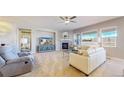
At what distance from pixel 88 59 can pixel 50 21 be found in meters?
1.16

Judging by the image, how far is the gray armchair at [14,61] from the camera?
183 centimetres

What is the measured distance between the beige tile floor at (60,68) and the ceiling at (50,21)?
24.5 inches

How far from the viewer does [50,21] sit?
5.83 feet

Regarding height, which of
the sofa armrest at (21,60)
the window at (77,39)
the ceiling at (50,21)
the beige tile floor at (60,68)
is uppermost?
the ceiling at (50,21)

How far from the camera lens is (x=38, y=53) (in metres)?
2.10

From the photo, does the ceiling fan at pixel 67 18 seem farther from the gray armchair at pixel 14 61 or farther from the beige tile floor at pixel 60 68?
the gray armchair at pixel 14 61

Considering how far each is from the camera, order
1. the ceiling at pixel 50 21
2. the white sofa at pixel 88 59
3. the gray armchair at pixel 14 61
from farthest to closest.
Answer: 1. the white sofa at pixel 88 59
2. the gray armchair at pixel 14 61
3. the ceiling at pixel 50 21

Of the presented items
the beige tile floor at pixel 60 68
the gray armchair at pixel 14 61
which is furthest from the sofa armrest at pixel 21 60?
→ the beige tile floor at pixel 60 68

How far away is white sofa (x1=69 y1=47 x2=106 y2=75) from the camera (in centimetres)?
193

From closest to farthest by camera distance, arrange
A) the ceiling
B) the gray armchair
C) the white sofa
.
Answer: the ceiling → the gray armchair → the white sofa

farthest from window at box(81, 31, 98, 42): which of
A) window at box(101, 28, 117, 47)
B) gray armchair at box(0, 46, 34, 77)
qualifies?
gray armchair at box(0, 46, 34, 77)

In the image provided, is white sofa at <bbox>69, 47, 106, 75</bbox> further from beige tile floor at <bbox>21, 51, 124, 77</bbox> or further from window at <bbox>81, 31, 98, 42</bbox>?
window at <bbox>81, 31, 98, 42</bbox>
